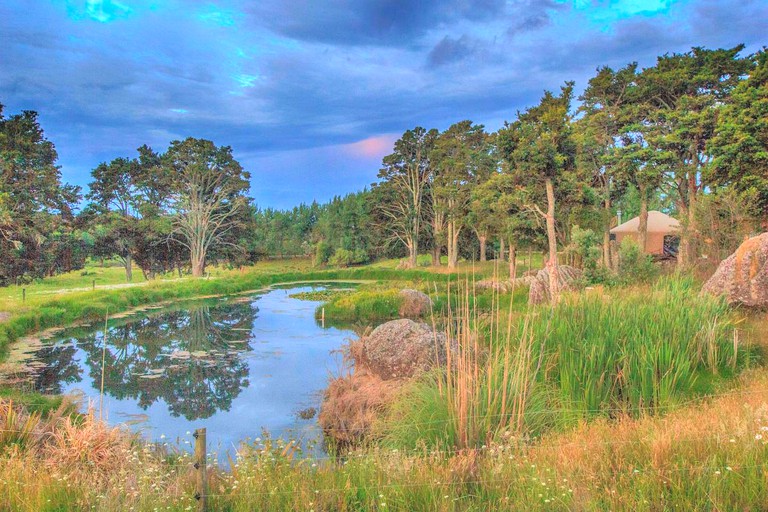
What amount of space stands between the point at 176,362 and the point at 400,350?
21.8 feet

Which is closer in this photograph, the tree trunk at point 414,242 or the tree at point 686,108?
the tree at point 686,108

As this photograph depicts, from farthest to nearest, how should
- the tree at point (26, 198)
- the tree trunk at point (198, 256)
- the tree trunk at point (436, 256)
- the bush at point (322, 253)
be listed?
the bush at point (322, 253) < the tree trunk at point (436, 256) < the tree trunk at point (198, 256) < the tree at point (26, 198)

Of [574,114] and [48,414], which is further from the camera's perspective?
[574,114]

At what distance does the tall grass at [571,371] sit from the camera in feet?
15.7

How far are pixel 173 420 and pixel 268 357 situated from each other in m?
4.66

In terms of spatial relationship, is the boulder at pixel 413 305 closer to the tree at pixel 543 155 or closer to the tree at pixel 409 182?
the tree at pixel 543 155

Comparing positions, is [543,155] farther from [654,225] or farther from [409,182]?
[409,182]

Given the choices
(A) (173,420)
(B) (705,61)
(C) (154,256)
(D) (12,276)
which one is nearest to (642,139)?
(B) (705,61)

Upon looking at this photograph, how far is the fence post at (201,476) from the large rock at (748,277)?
29.7 ft

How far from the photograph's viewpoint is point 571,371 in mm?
5863

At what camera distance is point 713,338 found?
22.6ft

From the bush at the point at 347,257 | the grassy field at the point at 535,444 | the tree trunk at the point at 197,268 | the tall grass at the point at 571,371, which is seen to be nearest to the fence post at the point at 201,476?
the grassy field at the point at 535,444

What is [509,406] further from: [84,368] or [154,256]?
[154,256]

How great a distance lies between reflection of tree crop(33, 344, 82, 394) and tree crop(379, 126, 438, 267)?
32.9 metres
